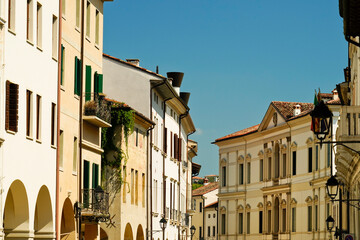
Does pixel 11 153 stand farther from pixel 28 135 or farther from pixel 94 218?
pixel 94 218

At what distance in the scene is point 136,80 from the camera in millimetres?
49469

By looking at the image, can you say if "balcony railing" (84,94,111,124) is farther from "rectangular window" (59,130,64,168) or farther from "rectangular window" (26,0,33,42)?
"rectangular window" (26,0,33,42)

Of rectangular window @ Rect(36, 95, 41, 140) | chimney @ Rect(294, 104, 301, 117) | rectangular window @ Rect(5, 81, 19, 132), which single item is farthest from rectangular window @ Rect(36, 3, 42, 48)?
chimney @ Rect(294, 104, 301, 117)

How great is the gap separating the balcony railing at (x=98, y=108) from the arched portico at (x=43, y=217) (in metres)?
6.71

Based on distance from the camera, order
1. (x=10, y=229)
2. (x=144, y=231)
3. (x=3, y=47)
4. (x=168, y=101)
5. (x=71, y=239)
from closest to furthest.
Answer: (x=3, y=47)
(x=10, y=229)
(x=71, y=239)
(x=144, y=231)
(x=168, y=101)

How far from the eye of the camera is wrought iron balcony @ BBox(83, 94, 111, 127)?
36281mm

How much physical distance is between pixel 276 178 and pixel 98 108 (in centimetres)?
3921

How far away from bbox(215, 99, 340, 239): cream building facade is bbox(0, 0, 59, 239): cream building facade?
106ft

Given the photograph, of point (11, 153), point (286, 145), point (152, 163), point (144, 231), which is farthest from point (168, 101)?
point (11, 153)

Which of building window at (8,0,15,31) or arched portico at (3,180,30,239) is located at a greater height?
building window at (8,0,15,31)

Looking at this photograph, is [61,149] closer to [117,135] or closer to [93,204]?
[93,204]

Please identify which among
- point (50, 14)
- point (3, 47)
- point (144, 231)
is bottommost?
point (144, 231)

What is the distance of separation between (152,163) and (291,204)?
22.1 m

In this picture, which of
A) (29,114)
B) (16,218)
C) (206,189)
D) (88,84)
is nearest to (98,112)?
(88,84)
